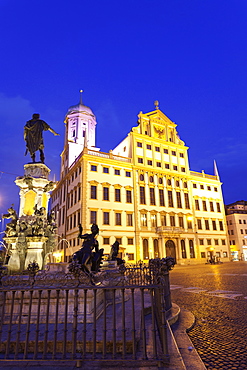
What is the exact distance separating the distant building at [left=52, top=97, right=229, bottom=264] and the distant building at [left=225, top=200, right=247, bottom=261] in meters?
9.41

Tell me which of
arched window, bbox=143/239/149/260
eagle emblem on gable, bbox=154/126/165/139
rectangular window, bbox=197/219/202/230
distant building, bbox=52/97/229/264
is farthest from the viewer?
eagle emblem on gable, bbox=154/126/165/139

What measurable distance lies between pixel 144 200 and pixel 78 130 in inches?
897

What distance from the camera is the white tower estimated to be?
4672cm

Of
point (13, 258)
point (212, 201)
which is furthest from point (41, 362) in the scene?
point (212, 201)

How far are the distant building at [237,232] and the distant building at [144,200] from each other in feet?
30.9

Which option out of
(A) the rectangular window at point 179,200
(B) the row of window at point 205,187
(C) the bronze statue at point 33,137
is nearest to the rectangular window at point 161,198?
(A) the rectangular window at point 179,200

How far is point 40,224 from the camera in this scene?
9828 mm

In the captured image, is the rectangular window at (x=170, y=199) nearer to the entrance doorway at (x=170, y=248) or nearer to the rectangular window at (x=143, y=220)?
the rectangular window at (x=143, y=220)

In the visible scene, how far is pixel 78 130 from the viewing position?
49188 mm

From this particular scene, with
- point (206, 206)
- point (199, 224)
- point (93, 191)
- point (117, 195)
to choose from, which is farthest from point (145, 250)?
point (206, 206)

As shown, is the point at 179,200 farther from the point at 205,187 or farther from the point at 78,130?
the point at 78,130

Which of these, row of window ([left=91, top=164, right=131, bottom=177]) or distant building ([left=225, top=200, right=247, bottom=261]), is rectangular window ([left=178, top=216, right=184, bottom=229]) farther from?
distant building ([left=225, top=200, right=247, bottom=261])

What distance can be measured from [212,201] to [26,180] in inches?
1643

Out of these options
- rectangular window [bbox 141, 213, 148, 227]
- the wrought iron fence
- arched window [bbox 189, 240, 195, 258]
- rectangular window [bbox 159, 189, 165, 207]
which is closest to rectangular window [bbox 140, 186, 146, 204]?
rectangular window [bbox 141, 213, 148, 227]
